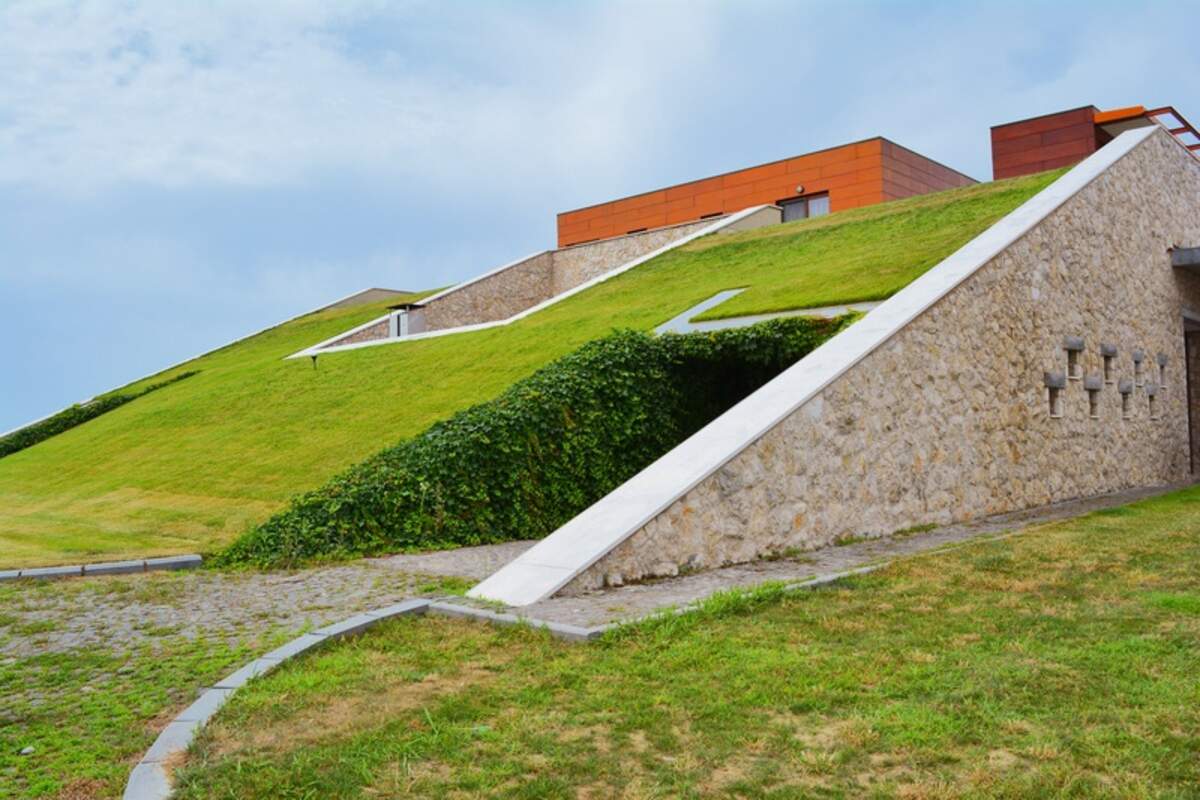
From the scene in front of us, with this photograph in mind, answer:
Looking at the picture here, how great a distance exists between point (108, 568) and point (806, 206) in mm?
30165

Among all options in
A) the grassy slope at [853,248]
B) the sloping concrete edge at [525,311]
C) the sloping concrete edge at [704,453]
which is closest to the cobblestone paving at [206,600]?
the sloping concrete edge at [704,453]

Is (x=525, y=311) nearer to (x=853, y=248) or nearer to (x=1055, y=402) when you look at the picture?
(x=853, y=248)

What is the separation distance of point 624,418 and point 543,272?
23.0 meters

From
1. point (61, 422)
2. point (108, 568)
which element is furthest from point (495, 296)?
point (108, 568)

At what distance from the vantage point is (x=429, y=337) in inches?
845

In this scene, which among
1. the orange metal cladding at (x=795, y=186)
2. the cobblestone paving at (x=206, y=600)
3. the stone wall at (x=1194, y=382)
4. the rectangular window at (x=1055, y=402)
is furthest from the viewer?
the orange metal cladding at (x=795, y=186)

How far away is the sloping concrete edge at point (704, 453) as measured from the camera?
7.01 m

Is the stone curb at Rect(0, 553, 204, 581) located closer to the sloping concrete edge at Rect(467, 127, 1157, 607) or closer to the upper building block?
the sloping concrete edge at Rect(467, 127, 1157, 607)

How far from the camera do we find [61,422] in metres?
25.6

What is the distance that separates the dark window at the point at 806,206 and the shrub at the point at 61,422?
21670mm

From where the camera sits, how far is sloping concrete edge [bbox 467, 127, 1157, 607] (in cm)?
701

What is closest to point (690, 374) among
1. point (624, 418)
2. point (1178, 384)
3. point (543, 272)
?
point (624, 418)

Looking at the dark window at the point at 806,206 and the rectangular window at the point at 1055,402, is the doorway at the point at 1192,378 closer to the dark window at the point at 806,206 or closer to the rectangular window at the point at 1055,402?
the rectangular window at the point at 1055,402

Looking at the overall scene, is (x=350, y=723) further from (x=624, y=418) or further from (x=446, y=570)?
(x=624, y=418)
